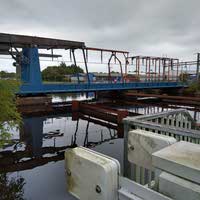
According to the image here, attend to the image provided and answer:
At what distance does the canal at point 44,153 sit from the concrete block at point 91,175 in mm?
2149

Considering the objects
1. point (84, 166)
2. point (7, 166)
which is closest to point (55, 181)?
point (7, 166)

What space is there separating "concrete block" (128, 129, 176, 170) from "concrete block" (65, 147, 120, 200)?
1.93ft

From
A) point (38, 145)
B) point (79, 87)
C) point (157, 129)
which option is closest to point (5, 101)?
point (157, 129)

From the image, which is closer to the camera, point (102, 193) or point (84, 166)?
point (102, 193)

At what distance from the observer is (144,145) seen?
1838 mm

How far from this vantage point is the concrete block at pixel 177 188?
992 millimetres

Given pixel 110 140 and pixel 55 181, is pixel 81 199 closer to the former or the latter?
pixel 55 181

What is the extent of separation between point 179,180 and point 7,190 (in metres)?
3.31

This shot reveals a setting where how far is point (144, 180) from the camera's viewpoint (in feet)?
7.01

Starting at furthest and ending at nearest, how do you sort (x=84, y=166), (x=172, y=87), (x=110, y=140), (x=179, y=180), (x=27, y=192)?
(x=172, y=87), (x=110, y=140), (x=27, y=192), (x=84, y=166), (x=179, y=180)

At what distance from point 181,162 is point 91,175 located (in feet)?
1.82

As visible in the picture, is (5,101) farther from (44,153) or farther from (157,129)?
(44,153)

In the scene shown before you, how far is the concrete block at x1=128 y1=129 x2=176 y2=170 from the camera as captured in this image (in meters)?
1.70

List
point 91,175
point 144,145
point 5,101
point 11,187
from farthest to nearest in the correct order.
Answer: point 11,187 < point 5,101 < point 144,145 < point 91,175
